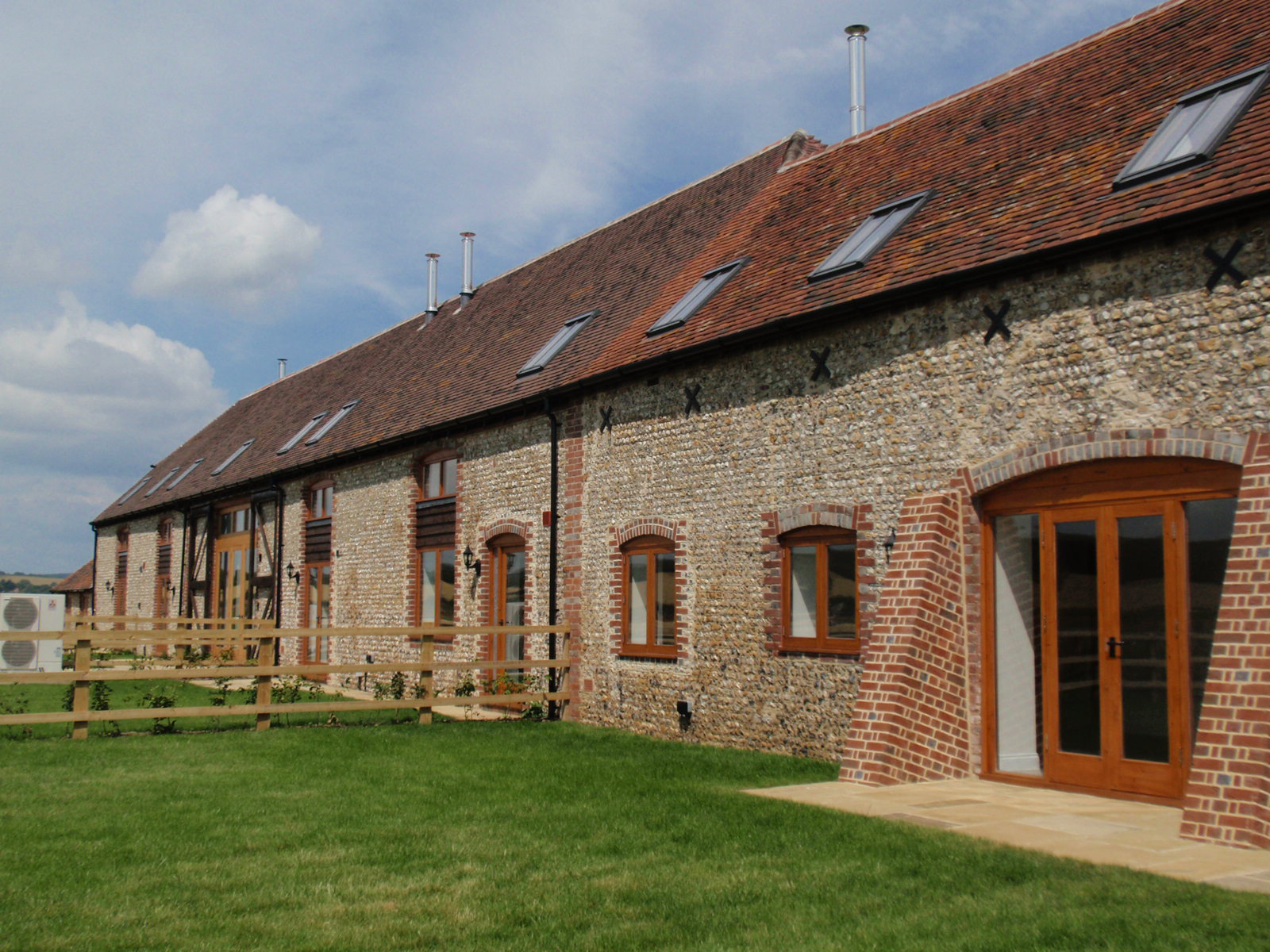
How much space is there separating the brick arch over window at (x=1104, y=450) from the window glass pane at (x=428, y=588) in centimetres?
1068

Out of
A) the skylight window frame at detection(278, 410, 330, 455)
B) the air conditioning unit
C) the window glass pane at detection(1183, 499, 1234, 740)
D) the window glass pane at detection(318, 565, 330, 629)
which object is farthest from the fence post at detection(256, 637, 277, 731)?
the skylight window frame at detection(278, 410, 330, 455)

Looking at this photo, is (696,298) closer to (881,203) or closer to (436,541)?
(881,203)

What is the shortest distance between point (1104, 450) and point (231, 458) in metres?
24.9

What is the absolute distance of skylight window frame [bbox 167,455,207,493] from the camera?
3180cm

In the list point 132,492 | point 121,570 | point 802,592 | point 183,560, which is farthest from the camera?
point 132,492

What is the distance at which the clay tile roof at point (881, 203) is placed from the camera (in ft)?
29.4

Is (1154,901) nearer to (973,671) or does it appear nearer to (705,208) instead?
(973,671)

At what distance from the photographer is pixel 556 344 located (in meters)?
16.4

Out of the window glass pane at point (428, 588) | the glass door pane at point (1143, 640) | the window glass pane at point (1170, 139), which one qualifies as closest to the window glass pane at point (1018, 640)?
the glass door pane at point (1143, 640)

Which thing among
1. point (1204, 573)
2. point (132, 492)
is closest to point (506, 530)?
point (1204, 573)

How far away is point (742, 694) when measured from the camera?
11.4 metres

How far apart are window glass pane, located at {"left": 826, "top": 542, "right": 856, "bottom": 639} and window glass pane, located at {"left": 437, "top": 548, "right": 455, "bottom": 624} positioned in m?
8.07

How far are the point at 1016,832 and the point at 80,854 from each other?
18.2ft

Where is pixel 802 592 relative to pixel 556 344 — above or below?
below
